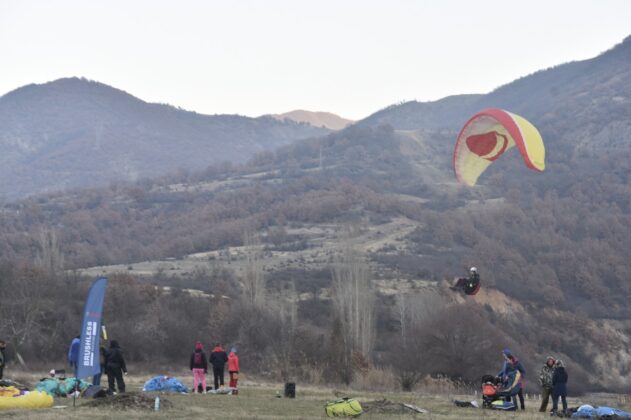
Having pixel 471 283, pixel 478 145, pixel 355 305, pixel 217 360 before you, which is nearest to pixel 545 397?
pixel 471 283

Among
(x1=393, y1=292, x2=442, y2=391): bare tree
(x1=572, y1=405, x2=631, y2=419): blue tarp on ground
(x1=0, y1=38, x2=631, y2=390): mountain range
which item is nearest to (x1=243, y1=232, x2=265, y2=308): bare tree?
(x1=0, y1=38, x2=631, y2=390): mountain range

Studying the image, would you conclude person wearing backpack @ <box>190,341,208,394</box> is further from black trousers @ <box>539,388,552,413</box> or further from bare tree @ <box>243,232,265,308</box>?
bare tree @ <box>243,232,265,308</box>

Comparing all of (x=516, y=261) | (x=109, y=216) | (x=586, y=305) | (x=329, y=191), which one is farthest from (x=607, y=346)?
(x=109, y=216)

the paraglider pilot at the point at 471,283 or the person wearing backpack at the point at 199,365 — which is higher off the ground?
the paraglider pilot at the point at 471,283

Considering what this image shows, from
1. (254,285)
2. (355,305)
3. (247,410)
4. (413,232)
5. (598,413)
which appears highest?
(413,232)

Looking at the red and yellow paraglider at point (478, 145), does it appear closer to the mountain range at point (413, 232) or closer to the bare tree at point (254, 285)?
the mountain range at point (413, 232)

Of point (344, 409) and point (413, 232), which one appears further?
point (413, 232)

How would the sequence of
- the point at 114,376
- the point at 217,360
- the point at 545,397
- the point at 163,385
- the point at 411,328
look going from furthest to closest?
the point at 411,328
the point at 217,360
the point at 163,385
the point at 114,376
the point at 545,397

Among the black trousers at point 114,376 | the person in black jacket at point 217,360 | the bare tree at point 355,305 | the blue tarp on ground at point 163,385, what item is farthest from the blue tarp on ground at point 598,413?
the bare tree at point 355,305

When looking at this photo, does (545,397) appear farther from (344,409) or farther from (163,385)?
(163,385)

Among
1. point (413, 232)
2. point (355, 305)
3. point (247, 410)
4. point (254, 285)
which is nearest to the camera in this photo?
point (247, 410)

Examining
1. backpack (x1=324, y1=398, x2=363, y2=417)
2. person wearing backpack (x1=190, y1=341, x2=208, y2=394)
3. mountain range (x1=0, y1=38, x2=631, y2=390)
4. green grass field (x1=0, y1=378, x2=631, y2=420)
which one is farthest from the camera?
mountain range (x1=0, y1=38, x2=631, y2=390)

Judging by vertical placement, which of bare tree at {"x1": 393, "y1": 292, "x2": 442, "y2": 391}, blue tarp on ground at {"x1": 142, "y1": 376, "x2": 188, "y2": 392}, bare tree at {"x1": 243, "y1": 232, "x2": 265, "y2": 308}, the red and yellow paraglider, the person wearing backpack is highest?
the red and yellow paraglider

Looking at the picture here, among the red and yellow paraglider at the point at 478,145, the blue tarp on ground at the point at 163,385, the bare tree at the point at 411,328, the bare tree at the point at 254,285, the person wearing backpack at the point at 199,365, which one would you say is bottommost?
the bare tree at the point at 411,328
